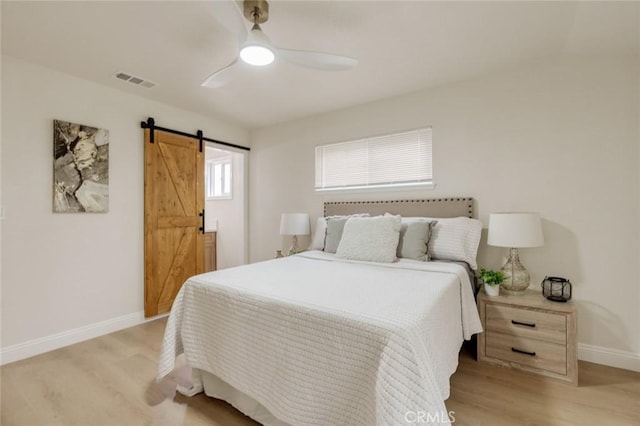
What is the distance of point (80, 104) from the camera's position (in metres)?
2.73

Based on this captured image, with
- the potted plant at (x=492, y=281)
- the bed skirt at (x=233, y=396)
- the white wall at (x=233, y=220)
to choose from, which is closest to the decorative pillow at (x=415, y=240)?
the potted plant at (x=492, y=281)

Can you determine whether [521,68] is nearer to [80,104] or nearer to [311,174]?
[311,174]

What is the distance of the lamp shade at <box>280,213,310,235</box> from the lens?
3.59 meters

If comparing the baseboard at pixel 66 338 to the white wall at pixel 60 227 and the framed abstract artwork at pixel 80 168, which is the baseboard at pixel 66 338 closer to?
the white wall at pixel 60 227

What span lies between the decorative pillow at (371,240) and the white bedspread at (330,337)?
33 centimetres

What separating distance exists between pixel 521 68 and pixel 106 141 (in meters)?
4.03

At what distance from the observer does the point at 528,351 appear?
210 cm

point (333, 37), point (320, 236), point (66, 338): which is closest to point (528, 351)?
point (320, 236)

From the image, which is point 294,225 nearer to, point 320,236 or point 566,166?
point 320,236

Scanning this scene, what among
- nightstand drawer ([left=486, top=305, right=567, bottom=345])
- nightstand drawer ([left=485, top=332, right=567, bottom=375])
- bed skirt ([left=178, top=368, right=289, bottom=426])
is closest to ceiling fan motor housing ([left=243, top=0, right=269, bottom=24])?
bed skirt ([left=178, top=368, right=289, bottom=426])

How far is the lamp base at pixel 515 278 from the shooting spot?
2305mm

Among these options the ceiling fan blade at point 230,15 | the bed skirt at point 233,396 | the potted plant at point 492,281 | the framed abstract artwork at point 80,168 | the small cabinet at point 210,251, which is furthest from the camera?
the small cabinet at point 210,251

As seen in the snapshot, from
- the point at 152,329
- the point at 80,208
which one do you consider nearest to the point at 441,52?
the point at 80,208

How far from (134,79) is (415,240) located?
10.1ft
